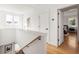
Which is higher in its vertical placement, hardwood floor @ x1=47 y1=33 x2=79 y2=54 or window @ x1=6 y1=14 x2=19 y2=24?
window @ x1=6 y1=14 x2=19 y2=24

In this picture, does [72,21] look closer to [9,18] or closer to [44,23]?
[44,23]

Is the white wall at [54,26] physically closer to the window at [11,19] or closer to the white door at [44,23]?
the white door at [44,23]

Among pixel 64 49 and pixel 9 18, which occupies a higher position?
pixel 9 18

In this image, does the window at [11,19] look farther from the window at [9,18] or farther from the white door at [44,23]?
the white door at [44,23]

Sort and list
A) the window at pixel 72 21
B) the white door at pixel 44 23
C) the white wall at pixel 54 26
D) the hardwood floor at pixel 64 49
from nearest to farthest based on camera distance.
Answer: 1. the hardwood floor at pixel 64 49
2. the white wall at pixel 54 26
3. the white door at pixel 44 23
4. the window at pixel 72 21

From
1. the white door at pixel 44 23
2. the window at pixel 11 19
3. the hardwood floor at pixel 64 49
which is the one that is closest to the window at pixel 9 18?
the window at pixel 11 19

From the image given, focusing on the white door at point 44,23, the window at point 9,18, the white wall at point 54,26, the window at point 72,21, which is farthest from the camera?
Result: the window at point 72,21

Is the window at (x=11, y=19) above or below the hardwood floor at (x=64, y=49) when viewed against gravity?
above

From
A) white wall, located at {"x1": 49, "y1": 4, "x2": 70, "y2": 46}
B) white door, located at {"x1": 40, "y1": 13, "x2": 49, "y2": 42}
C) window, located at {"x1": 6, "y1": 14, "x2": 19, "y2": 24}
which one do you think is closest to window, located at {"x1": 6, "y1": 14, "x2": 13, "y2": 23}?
window, located at {"x1": 6, "y1": 14, "x2": 19, "y2": 24}

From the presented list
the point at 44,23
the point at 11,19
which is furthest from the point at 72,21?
the point at 11,19

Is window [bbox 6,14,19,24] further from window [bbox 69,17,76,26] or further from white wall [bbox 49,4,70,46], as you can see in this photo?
window [bbox 69,17,76,26]

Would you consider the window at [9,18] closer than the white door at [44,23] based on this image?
No

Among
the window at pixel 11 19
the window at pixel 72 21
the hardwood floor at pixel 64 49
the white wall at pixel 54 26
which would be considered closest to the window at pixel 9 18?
the window at pixel 11 19
